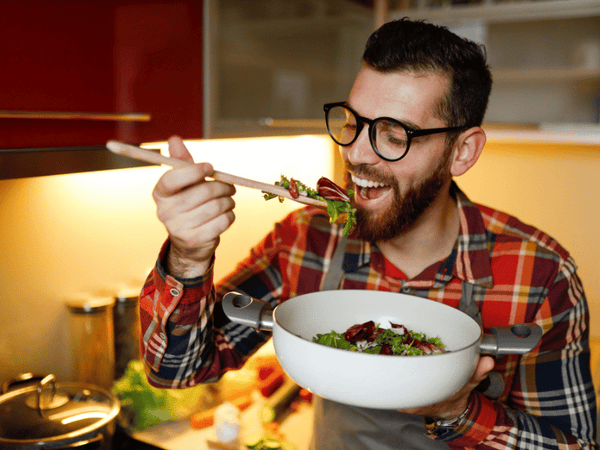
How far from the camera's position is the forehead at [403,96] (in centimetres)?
112

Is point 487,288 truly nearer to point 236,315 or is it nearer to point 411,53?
point 411,53

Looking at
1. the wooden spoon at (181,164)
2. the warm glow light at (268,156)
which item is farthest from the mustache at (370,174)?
the warm glow light at (268,156)

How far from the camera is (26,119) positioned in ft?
3.03

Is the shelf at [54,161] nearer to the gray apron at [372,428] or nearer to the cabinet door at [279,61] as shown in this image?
the cabinet door at [279,61]

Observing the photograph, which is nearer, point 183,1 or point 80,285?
point 183,1

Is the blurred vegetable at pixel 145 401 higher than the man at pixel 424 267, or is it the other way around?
the man at pixel 424 267

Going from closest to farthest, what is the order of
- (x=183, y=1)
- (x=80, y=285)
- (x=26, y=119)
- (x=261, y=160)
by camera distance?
1. (x=26, y=119)
2. (x=183, y=1)
3. (x=80, y=285)
4. (x=261, y=160)

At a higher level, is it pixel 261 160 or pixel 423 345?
pixel 261 160

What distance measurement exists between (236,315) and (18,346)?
37.2 inches

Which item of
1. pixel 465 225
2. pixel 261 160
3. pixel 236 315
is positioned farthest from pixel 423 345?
pixel 261 160

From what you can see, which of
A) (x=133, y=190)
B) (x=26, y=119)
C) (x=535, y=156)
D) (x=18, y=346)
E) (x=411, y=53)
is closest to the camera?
(x=26, y=119)

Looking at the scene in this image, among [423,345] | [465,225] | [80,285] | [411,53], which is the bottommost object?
[80,285]

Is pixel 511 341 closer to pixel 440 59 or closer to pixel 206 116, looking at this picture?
pixel 440 59

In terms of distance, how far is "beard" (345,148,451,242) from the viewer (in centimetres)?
115
